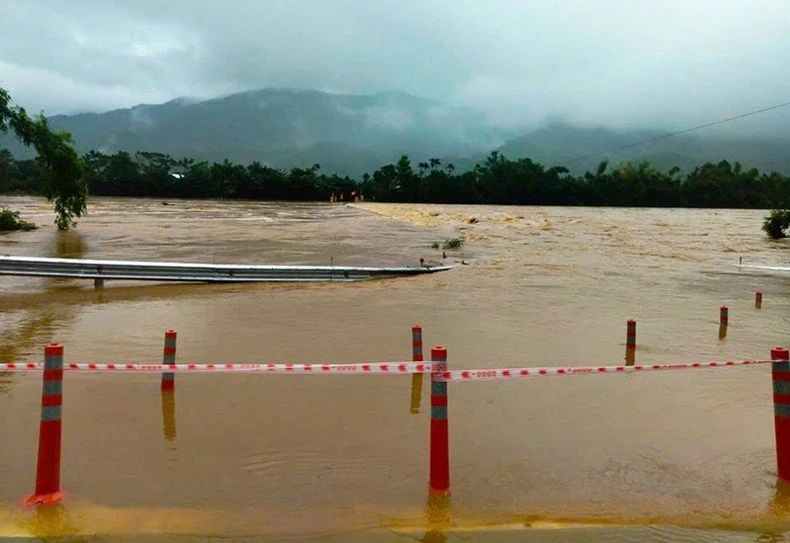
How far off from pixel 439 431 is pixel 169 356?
3.68 metres

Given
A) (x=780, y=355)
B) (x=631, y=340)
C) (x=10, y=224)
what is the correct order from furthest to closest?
(x=10, y=224) < (x=631, y=340) < (x=780, y=355)

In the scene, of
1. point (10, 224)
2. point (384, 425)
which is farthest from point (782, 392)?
point (10, 224)

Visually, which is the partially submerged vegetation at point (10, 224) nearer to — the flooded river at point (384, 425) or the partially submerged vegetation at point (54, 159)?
the partially submerged vegetation at point (54, 159)

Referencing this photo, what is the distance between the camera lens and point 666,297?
1716 cm

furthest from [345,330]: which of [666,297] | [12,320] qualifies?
[666,297]

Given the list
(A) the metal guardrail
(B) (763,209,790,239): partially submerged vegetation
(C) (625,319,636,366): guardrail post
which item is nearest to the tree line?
(B) (763,209,790,239): partially submerged vegetation

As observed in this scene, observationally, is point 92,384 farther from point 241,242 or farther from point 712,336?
point 241,242

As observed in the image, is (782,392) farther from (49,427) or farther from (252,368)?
(49,427)

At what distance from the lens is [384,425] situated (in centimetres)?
695

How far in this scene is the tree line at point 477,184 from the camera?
11644 centimetres

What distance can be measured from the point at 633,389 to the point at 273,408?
4.38m

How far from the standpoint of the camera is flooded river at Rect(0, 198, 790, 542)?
4.86 meters

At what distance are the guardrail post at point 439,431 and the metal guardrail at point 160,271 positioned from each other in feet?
43.1

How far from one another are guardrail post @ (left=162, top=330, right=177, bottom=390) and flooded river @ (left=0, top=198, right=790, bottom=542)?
142mm
